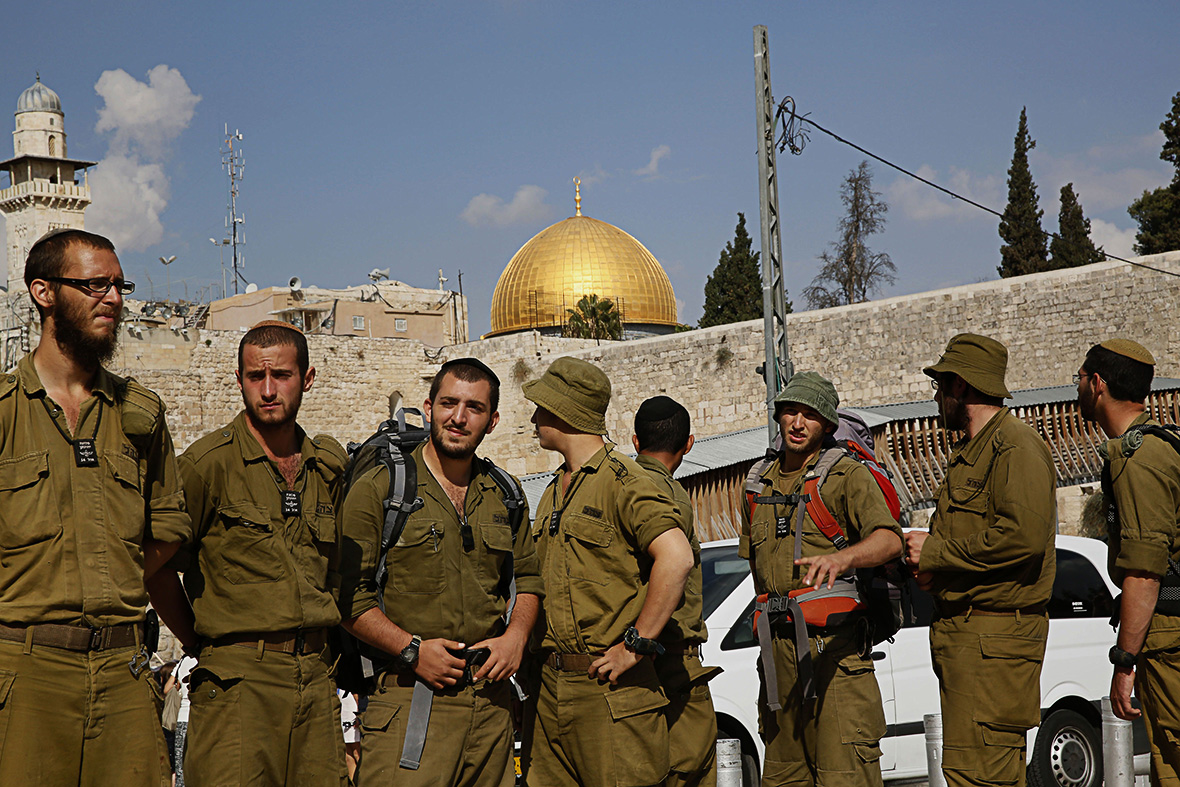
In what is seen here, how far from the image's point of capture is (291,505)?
309 centimetres

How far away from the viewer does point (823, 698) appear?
3.74 metres

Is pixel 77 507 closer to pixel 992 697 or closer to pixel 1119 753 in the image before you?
pixel 992 697

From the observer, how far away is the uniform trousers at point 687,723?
3.61 metres

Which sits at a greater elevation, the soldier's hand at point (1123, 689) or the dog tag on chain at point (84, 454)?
the dog tag on chain at point (84, 454)

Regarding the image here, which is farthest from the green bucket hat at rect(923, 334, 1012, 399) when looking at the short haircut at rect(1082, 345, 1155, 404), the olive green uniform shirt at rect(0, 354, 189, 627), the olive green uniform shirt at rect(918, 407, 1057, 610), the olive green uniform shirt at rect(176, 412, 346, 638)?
the olive green uniform shirt at rect(0, 354, 189, 627)

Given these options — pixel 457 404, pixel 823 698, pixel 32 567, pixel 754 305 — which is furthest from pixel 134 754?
pixel 754 305

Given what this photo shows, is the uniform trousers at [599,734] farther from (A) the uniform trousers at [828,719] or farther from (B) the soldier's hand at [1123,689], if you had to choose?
(B) the soldier's hand at [1123,689]

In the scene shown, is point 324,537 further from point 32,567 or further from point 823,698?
point 823,698

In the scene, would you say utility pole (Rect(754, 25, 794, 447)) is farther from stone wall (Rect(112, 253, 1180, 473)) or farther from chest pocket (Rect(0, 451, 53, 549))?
stone wall (Rect(112, 253, 1180, 473))

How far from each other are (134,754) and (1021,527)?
109 inches

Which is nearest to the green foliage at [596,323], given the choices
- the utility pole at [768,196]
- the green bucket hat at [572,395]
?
the utility pole at [768,196]

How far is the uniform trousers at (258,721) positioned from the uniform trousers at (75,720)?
0.90 ft

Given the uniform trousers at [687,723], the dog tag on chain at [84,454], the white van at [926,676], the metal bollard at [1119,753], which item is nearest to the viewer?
the dog tag on chain at [84,454]

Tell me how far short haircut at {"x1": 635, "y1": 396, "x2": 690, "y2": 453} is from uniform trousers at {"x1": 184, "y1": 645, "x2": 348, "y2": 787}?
1704 mm
